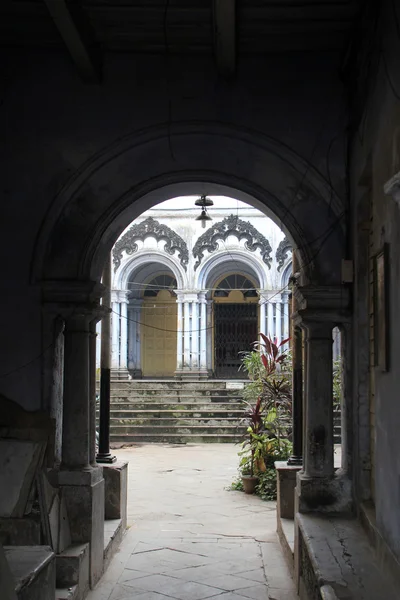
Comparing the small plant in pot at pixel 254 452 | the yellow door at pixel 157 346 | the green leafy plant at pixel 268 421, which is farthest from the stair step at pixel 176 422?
the small plant in pot at pixel 254 452

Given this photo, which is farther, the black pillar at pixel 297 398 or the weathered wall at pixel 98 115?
the black pillar at pixel 297 398

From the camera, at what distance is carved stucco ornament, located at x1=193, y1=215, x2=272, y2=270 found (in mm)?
21391

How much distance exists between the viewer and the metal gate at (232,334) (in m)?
22.5

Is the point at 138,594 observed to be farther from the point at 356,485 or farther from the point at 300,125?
the point at 300,125

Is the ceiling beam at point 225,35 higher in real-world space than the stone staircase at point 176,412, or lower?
higher

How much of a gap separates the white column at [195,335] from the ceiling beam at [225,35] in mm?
15583

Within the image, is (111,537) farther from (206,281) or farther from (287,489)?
(206,281)

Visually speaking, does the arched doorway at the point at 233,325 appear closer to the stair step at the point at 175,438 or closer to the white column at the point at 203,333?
the white column at the point at 203,333

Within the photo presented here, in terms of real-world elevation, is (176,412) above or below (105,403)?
below

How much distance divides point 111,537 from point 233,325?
16160 mm

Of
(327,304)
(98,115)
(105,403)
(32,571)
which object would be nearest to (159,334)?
(105,403)

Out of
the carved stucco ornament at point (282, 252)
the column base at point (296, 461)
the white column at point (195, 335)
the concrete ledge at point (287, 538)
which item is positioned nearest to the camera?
the concrete ledge at point (287, 538)

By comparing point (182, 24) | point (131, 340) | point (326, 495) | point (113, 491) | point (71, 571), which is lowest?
point (71, 571)

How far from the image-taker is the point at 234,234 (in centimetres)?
2159
